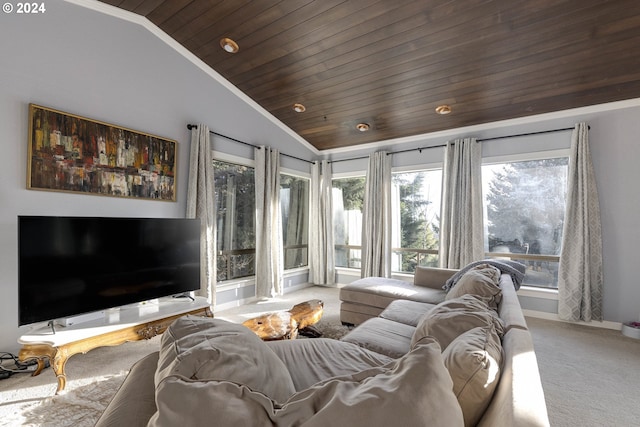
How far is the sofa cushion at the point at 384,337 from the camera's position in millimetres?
1907

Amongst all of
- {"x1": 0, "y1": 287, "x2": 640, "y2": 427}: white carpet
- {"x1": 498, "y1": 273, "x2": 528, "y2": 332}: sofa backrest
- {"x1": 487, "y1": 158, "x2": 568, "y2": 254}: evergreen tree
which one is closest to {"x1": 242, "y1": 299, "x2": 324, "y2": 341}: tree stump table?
{"x1": 0, "y1": 287, "x2": 640, "y2": 427}: white carpet

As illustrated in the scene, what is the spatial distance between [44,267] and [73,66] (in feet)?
6.29

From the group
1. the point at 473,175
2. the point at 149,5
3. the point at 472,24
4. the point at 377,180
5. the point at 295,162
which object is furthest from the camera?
the point at 295,162

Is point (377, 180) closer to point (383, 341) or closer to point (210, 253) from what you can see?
point (210, 253)

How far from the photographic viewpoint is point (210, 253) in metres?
3.93

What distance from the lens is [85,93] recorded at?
9.77 ft

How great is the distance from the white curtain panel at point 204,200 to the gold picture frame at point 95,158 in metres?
0.23

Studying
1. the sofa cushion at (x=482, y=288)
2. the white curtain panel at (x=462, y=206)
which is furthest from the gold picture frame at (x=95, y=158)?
the white curtain panel at (x=462, y=206)

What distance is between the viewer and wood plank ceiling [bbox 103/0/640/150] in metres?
2.68

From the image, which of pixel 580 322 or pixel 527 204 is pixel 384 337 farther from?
pixel 527 204

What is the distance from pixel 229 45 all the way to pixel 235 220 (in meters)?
2.30

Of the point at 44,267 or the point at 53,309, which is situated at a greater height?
the point at 44,267

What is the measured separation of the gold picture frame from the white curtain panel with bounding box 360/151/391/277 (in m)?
3.08

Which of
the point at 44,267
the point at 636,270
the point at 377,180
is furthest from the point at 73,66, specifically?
the point at 636,270
